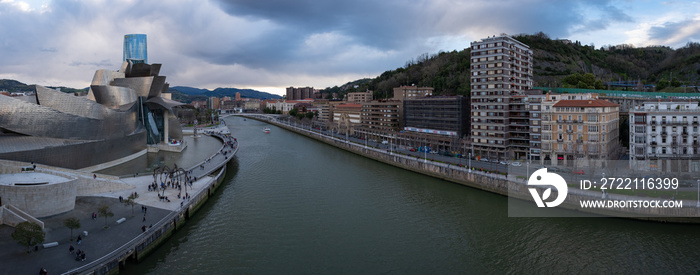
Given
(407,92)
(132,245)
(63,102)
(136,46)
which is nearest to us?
(132,245)

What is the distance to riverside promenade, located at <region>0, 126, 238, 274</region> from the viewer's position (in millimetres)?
11234

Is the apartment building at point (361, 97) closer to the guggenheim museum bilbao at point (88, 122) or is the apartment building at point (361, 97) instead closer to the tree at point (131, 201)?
the guggenheim museum bilbao at point (88, 122)

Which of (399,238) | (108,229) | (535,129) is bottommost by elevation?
(399,238)

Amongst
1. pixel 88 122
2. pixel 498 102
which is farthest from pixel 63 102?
pixel 498 102

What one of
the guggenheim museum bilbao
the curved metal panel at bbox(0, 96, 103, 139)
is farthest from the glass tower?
the curved metal panel at bbox(0, 96, 103, 139)

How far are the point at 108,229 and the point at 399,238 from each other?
1013 cm

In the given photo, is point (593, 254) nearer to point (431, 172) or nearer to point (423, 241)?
point (423, 241)

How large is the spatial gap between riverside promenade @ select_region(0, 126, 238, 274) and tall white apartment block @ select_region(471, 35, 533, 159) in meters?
18.8

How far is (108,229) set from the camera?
552 inches

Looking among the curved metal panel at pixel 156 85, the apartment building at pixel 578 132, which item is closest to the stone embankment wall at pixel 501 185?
the apartment building at pixel 578 132

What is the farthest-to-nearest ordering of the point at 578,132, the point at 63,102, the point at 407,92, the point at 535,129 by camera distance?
the point at 407,92 → the point at 535,129 → the point at 63,102 → the point at 578,132

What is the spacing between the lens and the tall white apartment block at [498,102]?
28.4 m

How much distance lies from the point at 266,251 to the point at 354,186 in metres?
10.7

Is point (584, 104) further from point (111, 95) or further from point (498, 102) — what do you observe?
point (111, 95)
